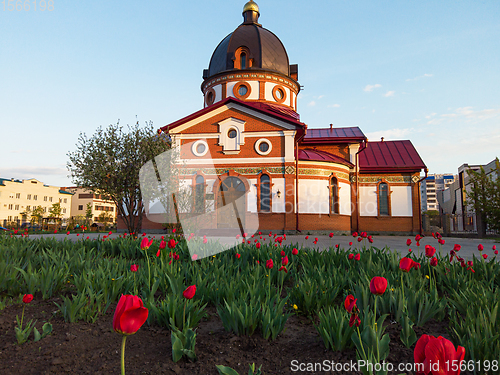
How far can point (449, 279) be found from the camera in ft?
13.7

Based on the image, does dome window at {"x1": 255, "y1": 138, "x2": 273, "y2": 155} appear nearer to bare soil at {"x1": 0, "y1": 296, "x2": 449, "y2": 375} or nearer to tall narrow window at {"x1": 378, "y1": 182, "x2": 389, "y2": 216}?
tall narrow window at {"x1": 378, "y1": 182, "x2": 389, "y2": 216}

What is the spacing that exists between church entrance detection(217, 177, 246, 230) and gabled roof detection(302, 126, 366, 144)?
669cm

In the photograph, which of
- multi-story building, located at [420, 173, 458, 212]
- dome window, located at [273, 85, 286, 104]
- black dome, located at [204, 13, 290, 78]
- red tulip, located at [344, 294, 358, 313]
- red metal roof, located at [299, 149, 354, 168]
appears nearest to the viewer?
red tulip, located at [344, 294, 358, 313]

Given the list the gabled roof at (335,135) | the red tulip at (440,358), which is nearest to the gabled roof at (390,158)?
the gabled roof at (335,135)

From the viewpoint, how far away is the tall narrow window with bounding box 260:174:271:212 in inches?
821

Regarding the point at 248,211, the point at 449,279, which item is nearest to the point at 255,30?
the point at 248,211

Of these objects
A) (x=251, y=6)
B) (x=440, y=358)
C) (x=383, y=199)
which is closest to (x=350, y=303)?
(x=440, y=358)

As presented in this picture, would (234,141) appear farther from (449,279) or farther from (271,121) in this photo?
(449,279)

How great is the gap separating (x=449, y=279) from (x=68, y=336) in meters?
4.41

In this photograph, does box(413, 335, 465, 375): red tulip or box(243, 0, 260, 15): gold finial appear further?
box(243, 0, 260, 15): gold finial

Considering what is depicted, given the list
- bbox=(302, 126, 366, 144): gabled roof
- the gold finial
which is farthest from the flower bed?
the gold finial

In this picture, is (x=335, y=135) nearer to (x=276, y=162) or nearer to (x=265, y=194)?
(x=276, y=162)

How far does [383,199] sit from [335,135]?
5989 millimetres

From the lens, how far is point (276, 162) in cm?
2091
